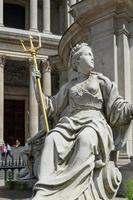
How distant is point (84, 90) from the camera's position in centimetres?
611

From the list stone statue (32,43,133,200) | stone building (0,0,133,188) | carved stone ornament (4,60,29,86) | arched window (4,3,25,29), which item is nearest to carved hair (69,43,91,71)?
stone statue (32,43,133,200)

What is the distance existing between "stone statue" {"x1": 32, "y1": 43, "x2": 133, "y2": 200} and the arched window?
4287 centimetres

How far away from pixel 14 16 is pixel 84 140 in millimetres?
45531

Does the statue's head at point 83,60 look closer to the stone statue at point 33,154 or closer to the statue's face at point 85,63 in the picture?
the statue's face at point 85,63

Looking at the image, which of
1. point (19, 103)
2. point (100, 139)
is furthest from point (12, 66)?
point (100, 139)

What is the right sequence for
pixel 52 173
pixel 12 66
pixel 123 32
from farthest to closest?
pixel 12 66
pixel 123 32
pixel 52 173

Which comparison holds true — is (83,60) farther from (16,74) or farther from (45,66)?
(16,74)

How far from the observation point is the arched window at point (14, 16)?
48281 millimetres

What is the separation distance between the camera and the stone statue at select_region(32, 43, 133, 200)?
5.54 metres

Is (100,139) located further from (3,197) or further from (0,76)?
(0,76)

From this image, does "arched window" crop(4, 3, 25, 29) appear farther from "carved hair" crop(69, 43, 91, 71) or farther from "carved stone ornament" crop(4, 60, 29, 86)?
"carved hair" crop(69, 43, 91, 71)

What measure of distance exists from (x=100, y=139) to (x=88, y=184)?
559 mm

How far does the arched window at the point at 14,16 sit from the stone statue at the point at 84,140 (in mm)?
42869

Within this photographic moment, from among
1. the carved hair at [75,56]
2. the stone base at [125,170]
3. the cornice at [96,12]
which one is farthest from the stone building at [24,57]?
the carved hair at [75,56]
